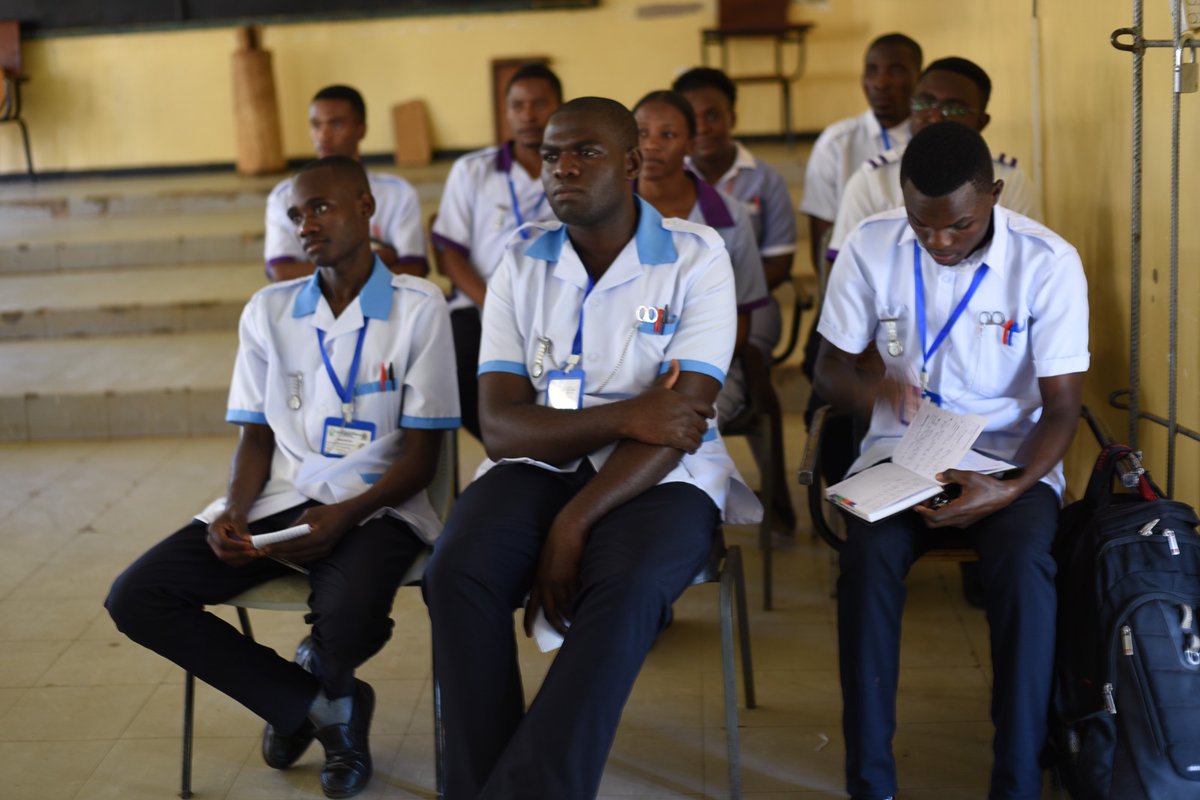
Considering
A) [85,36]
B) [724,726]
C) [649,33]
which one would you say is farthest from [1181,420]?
[85,36]

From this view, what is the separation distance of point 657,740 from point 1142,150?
5.47 ft

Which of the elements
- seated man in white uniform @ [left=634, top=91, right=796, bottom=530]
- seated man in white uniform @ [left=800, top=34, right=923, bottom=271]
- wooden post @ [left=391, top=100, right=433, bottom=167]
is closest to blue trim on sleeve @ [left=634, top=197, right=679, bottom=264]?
seated man in white uniform @ [left=634, top=91, right=796, bottom=530]

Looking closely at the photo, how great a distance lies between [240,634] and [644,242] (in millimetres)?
1114

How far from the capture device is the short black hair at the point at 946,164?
238 cm

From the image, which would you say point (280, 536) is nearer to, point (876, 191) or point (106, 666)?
point (106, 666)

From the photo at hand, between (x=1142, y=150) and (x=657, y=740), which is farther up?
(x=1142, y=150)

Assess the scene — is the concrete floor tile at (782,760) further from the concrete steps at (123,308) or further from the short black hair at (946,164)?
the concrete steps at (123,308)

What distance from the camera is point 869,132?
4105mm

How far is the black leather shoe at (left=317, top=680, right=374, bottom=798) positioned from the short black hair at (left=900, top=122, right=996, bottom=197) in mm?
1480

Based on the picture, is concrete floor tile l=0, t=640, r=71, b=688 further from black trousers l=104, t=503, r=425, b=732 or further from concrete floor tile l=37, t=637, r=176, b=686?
black trousers l=104, t=503, r=425, b=732

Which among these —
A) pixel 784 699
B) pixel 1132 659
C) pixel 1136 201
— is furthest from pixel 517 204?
pixel 1132 659

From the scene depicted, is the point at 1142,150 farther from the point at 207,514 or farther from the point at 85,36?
the point at 85,36

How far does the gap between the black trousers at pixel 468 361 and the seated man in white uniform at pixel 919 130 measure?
1.11 meters

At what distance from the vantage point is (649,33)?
818cm
